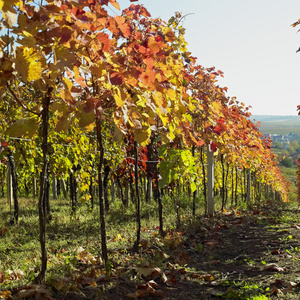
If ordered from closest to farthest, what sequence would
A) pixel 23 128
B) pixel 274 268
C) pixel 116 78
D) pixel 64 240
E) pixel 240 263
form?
pixel 116 78 → pixel 23 128 → pixel 274 268 → pixel 240 263 → pixel 64 240

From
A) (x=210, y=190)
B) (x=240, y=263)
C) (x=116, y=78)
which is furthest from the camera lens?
(x=210, y=190)

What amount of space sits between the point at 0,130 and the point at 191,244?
4715mm

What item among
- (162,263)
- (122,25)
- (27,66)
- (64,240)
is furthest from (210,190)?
(27,66)

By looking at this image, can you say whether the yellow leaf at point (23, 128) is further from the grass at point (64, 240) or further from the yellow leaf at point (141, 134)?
the grass at point (64, 240)

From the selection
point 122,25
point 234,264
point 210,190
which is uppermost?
point 122,25

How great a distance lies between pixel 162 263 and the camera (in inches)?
162

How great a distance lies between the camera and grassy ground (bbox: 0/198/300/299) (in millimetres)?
3031

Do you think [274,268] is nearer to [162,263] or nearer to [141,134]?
[162,263]

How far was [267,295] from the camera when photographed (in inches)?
119

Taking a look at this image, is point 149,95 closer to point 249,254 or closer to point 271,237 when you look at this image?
point 249,254

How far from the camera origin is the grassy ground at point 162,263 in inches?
119

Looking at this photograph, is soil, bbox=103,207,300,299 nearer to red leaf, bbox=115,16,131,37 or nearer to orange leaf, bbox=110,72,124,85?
orange leaf, bbox=110,72,124,85

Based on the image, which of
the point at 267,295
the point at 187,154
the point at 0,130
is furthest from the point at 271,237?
the point at 0,130

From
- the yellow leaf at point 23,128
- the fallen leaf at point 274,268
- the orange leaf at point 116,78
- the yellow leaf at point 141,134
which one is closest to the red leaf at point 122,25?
the orange leaf at point 116,78
